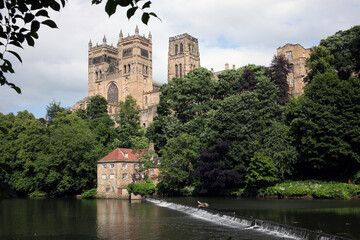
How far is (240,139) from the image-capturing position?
141 ft

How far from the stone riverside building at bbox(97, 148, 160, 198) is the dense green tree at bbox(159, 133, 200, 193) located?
4.46 metres

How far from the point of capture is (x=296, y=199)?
36.2 m


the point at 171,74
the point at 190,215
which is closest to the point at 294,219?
the point at 190,215

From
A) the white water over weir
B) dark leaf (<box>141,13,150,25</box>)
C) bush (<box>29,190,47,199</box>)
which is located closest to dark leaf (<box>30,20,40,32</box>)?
dark leaf (<box>141,13,150,25</box>)

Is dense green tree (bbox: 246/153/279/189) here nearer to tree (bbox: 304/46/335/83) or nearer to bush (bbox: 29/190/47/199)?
tree (bbox: 304/46/335/83)

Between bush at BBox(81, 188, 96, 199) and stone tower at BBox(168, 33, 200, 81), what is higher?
stone tower at BBox(168, 33, 200, 81)

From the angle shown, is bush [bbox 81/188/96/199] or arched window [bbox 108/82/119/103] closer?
bush [bbox 81/188/96/199]

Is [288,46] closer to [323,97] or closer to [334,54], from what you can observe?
[334,54]

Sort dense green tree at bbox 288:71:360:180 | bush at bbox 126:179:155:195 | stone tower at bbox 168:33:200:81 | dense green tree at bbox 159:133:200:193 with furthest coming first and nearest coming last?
stone tower at bbox 168:33:200:81 → bush at bbox 126:179:155:195 → dense green tree at bbox 159:133:200:193 → dense green tree at bbox 288:71:360:180

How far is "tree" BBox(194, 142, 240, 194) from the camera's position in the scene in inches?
1570

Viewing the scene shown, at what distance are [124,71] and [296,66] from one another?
62714mm

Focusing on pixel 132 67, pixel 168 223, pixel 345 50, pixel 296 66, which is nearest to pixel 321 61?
pixel 345 50

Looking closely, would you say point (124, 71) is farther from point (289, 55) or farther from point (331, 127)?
point (331, 127)

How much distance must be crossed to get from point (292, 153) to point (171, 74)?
268 ft
